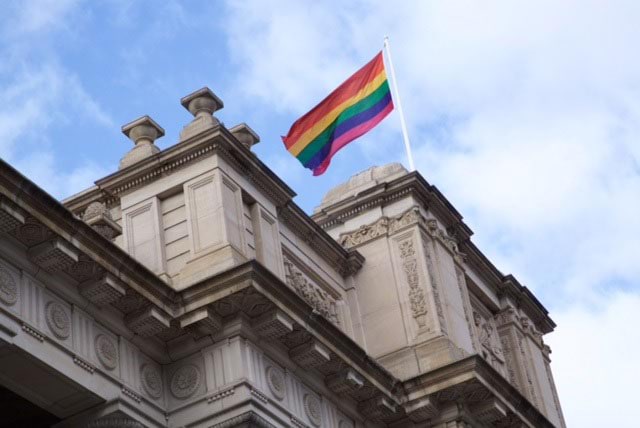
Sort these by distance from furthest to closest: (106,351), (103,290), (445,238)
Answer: (445,238)
(106,351)
(103,290)

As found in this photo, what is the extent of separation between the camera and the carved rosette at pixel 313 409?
26.0 m

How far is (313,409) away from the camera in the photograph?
26156mm

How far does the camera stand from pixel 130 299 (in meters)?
23.8

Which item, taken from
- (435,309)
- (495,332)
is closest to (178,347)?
(435,309)

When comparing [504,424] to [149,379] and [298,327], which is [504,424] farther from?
[149,379]

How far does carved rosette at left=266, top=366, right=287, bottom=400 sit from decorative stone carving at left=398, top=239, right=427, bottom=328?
5417mm

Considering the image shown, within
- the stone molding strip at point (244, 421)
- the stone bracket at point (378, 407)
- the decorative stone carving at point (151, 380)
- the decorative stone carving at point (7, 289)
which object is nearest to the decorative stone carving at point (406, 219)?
the stone bracket at point (378, 407)

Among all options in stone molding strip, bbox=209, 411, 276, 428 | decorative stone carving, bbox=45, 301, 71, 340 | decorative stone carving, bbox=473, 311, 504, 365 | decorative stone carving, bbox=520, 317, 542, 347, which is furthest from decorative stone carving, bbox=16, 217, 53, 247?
decorative stone carving, bbox=520, 317, 542, 347

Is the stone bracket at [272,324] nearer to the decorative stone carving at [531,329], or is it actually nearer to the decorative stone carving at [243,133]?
the decorative stone carving at [243,133]

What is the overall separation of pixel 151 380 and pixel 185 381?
584mm

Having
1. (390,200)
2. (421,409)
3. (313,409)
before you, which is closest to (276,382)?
(313,409)

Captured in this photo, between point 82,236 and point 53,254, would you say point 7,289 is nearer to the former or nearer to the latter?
point 53,254

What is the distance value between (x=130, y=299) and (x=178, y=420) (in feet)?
7.17

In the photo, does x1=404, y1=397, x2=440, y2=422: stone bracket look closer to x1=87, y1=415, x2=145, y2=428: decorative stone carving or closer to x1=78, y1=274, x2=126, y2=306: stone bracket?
x1=87, y1=415, x2=145, y2=428: decorative stone carving
